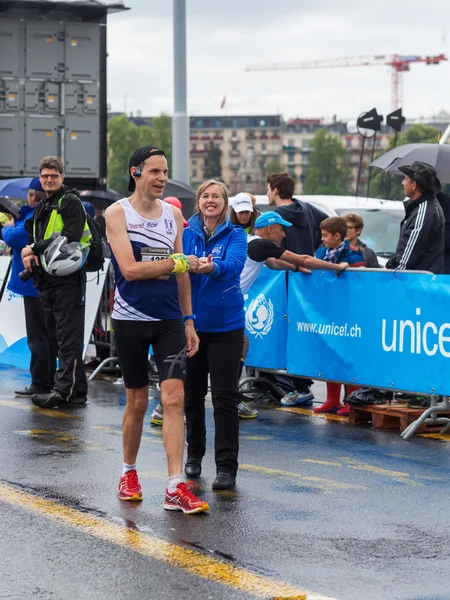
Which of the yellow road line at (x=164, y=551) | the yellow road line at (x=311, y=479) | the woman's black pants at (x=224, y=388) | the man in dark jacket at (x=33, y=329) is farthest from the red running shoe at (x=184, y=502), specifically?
the man in dark jacket at (x=33, y=329)

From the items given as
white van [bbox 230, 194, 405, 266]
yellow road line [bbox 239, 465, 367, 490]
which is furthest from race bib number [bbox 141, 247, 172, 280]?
white van [bbox 230, 194, 405, 266]

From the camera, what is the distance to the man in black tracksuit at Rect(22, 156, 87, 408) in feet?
33.4

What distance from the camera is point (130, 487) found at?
6.67m

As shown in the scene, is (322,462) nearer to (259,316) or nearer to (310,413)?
(310,413)

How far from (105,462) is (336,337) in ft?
9.81

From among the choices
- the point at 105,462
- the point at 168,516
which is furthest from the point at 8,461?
the point at 168,516

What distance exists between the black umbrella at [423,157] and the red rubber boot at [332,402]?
281 cm

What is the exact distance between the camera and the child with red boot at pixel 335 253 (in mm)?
10383

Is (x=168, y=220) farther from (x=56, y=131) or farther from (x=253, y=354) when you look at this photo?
(x=56, y=131)

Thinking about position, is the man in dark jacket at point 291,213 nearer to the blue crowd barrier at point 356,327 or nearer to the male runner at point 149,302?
the blue crowd barrier at point 356,327

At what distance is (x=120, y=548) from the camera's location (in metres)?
5.56

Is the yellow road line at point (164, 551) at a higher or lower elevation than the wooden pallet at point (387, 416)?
higher

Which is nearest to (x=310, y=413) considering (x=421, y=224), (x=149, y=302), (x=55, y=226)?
(x=421, y=224)

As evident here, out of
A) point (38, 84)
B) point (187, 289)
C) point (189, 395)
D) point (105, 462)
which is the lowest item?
point (105, 462)
